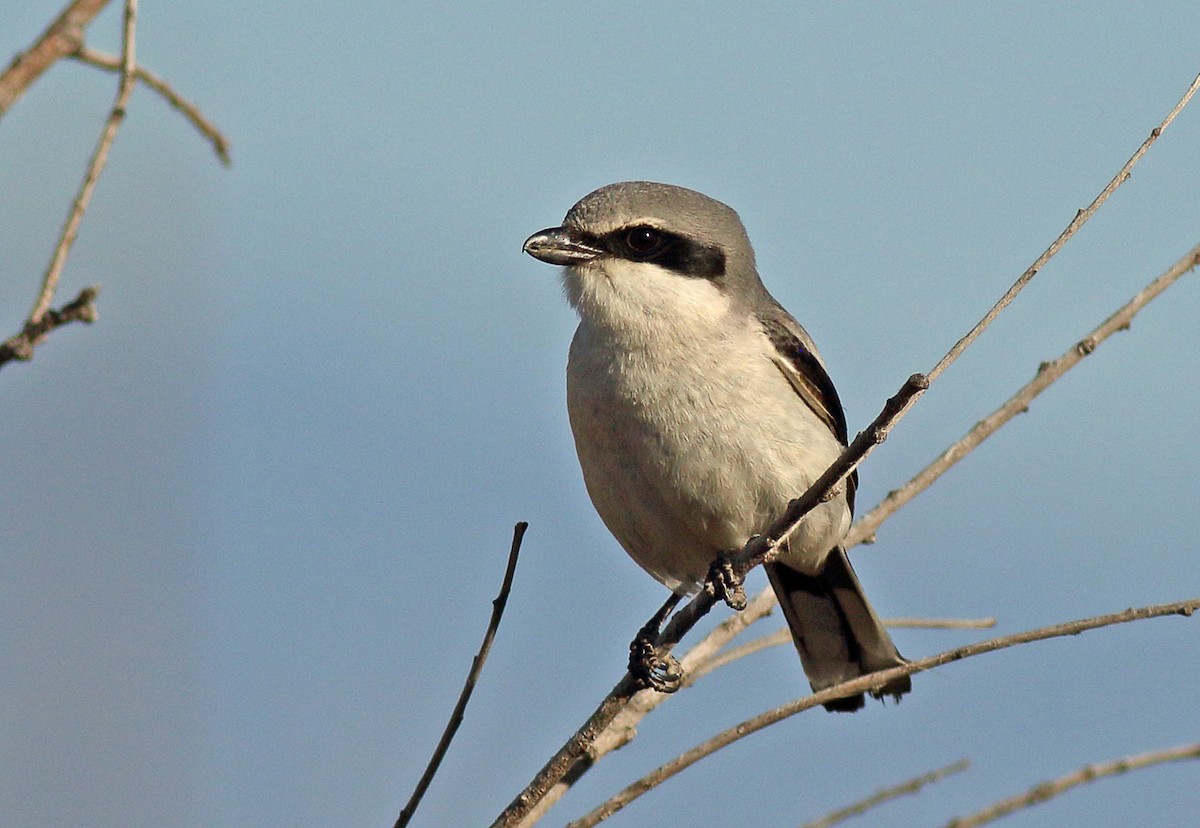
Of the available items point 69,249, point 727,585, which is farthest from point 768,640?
point 69,249

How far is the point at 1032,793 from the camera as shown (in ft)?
7.02

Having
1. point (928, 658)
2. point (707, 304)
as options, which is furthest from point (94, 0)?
point (707, 304)

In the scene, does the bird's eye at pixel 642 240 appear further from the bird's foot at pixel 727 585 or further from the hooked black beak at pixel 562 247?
the bird's foot at pixel 727 585

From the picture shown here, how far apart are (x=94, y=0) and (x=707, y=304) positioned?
2.90 m

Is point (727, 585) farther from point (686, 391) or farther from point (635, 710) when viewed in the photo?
point (686, 391)

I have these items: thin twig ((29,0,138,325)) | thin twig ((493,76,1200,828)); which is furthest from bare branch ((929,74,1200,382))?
thin twig ((29,0,138,325))

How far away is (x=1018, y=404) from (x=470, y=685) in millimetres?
1837

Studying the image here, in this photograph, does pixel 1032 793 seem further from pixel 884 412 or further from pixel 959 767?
pixel 884 412

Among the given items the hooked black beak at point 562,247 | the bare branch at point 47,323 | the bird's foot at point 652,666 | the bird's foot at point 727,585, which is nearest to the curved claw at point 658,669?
the bird's foot at point 652,666

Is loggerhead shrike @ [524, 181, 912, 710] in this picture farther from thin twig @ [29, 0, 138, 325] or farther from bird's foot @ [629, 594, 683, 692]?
thin twig @ [29, 0, 138, 325]

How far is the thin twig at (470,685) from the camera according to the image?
2.35 m

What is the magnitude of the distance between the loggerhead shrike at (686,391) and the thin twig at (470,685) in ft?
4.80

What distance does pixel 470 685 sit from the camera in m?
2.60

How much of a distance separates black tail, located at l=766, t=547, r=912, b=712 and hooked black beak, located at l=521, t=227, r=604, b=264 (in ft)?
4.65
